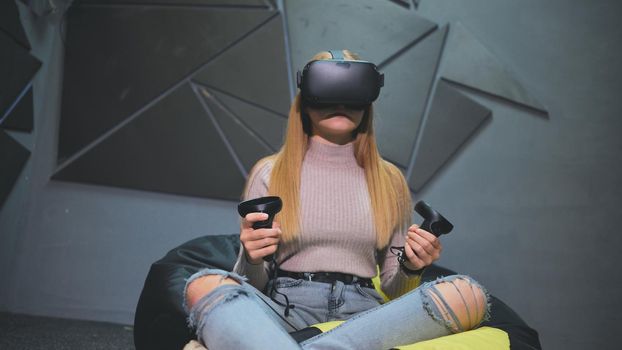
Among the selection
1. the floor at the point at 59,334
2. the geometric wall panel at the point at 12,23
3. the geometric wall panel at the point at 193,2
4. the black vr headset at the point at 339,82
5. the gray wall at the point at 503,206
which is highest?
the geometric wall panel at the point at 193,2

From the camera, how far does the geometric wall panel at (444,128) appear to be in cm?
204

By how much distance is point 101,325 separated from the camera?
6.82 feet

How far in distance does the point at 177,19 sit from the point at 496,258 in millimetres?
1445

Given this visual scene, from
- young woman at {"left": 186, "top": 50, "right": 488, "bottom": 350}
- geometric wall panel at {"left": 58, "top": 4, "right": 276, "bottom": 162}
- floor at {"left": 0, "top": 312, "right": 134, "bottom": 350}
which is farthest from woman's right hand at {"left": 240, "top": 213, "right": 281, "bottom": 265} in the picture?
geometric wall panel at {"left": 58, "top": 4, "right": 276, "bottom": 162}

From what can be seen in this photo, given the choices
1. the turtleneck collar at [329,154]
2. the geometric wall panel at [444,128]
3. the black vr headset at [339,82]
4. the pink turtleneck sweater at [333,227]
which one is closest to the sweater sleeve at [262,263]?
the pink turtleneck sweater at [333,227]

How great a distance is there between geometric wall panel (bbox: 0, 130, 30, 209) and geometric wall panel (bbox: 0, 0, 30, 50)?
1.08ft

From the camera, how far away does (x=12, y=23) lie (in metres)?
1.95

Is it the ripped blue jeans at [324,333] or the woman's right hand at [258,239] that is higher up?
the woman's right hand at [258,239]

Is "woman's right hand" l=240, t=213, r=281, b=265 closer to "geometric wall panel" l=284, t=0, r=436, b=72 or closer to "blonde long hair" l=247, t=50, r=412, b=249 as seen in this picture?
"blonde long hair" l=247, t=50, r=412, b=249

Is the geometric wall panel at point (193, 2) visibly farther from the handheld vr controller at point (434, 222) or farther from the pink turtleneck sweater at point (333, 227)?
the handheld vr controller at point (434, 222)

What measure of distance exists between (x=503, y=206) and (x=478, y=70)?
1.61 feet

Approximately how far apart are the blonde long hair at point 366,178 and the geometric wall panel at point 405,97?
62 centimetres

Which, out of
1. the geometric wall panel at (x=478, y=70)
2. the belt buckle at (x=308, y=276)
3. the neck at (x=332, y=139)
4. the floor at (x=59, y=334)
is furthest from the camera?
the geometric wall panel at (x=478, y=70)

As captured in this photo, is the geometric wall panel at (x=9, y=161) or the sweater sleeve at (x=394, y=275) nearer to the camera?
the sweater sleeve at (x=394, y=275)
